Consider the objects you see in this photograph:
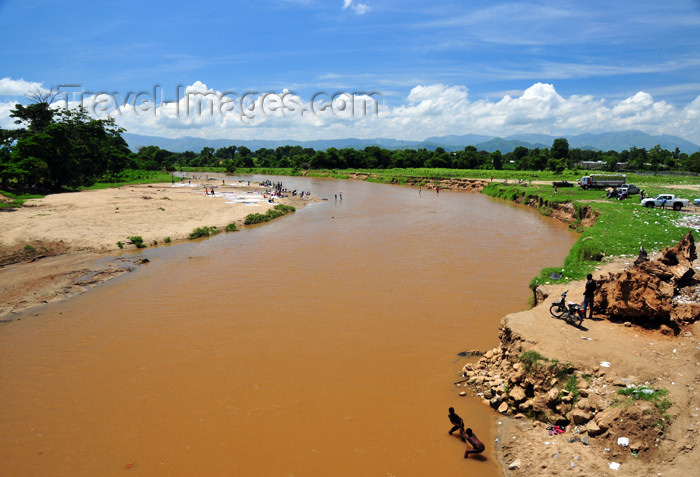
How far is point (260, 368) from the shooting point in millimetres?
13273

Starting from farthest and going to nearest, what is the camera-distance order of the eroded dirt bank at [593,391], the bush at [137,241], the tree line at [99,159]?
the tree line at [99,159] < the bush at [137,241] < the eroded dirt bank at [593,391]

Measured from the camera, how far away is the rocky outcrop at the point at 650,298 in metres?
11.2

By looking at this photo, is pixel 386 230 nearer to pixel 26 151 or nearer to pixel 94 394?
pixel 94 394

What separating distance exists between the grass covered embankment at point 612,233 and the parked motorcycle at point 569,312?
3.61 meters

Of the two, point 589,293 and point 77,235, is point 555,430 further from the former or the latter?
point 77,235

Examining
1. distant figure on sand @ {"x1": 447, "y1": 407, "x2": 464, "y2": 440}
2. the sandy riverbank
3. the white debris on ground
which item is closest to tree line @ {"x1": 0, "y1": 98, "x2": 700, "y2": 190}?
the sandy riverbank

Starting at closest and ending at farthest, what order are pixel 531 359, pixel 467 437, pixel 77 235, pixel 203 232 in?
pixel 467 437, pixel 531 359, pixel 77 235, pixel 203 232

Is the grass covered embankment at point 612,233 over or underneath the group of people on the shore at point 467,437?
over

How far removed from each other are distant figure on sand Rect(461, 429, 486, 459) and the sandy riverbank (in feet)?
65.6

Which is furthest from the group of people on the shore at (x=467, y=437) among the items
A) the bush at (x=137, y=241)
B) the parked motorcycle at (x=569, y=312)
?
the bush at (x=137, y=241)

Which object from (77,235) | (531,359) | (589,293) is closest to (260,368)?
(531,359)

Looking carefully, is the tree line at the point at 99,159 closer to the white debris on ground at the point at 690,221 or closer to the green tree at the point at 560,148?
the green tree at the point at 560,148

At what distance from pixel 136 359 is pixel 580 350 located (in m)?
14.6

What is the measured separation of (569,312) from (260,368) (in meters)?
10.4
